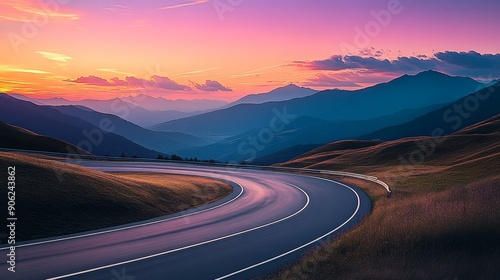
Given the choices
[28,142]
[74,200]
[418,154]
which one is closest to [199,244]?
[74,200]

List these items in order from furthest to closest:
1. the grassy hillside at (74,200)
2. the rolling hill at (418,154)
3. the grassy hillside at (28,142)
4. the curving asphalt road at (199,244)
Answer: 1. the grassy hillside at (28,142)
2. the rolling hill at (418,154)
3. the grassy hillside at (74,200)
4. the curving asphalt road at (199,244)

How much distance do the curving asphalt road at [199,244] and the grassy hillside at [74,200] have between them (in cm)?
126

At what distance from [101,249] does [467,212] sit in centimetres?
1256

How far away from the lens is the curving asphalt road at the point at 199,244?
14391 mm

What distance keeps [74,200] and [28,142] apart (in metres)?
67.0

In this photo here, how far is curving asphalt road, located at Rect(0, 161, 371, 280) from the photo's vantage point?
47.2 feet

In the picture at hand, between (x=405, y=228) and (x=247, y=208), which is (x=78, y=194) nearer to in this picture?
(x=247, y=208)

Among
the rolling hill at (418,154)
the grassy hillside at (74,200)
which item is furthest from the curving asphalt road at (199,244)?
the rolling hill at (418,154)

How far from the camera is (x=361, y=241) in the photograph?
46.1ft

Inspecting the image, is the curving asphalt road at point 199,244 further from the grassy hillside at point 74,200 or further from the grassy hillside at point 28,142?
the grassy hillside at point 28,142

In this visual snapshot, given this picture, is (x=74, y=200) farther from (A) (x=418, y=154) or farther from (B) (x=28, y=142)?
(B) (x=28, y=142)

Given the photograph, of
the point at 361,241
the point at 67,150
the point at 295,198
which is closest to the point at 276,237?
the point at 361,241

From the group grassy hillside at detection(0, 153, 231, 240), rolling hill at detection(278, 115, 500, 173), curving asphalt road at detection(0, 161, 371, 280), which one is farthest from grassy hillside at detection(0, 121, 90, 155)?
curving asphalt road at detection(0, 161, 371, 280)

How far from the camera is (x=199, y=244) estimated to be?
18594 mm
